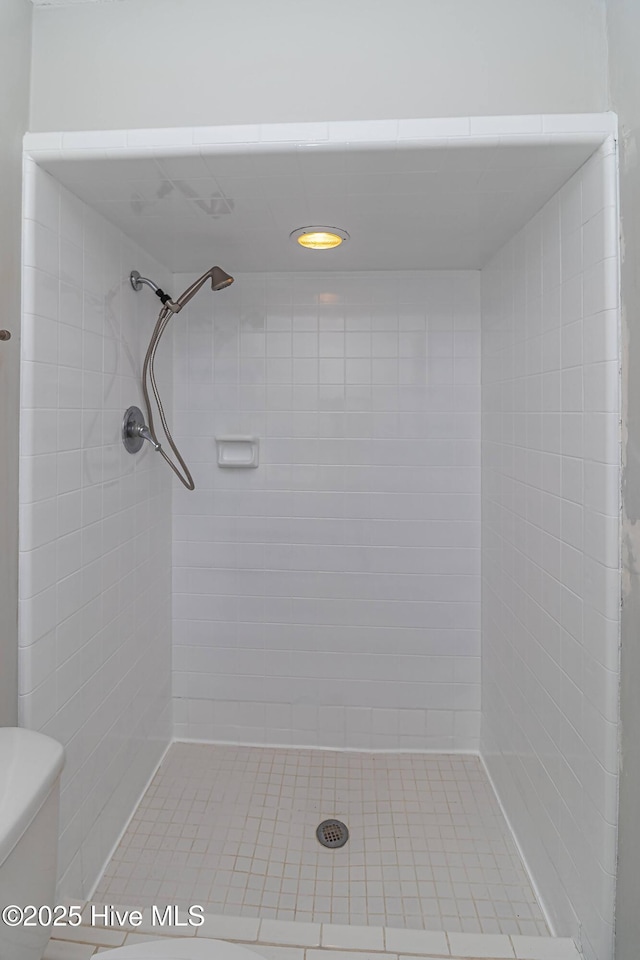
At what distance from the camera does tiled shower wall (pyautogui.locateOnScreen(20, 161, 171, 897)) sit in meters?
1.25

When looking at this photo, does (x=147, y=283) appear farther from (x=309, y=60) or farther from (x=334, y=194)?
(x=309, y=60)

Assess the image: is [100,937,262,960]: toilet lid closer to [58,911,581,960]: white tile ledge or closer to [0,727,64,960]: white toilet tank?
[0,727,64,960]: white toilet tank

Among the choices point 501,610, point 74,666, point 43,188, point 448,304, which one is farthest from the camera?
point 448,304

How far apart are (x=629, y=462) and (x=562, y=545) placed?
325 millimetres

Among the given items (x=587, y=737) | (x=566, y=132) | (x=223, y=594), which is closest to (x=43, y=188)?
(x=566, y=132)

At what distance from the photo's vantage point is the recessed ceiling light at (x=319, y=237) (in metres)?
1.63

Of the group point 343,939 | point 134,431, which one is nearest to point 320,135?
point 134,431

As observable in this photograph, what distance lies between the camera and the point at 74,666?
1423 millimetres

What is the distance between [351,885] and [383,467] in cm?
135

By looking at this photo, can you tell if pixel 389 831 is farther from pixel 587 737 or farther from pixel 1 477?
pixel 1 477

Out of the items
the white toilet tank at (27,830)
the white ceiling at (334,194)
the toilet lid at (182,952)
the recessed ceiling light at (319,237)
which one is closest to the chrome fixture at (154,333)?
the white ceiling at (334,194)

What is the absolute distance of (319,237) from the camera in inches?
66.4

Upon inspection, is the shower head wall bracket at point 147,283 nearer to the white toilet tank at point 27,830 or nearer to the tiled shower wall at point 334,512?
the tiled shower wall at point 334,512

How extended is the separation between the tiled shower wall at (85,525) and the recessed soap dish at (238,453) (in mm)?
282
